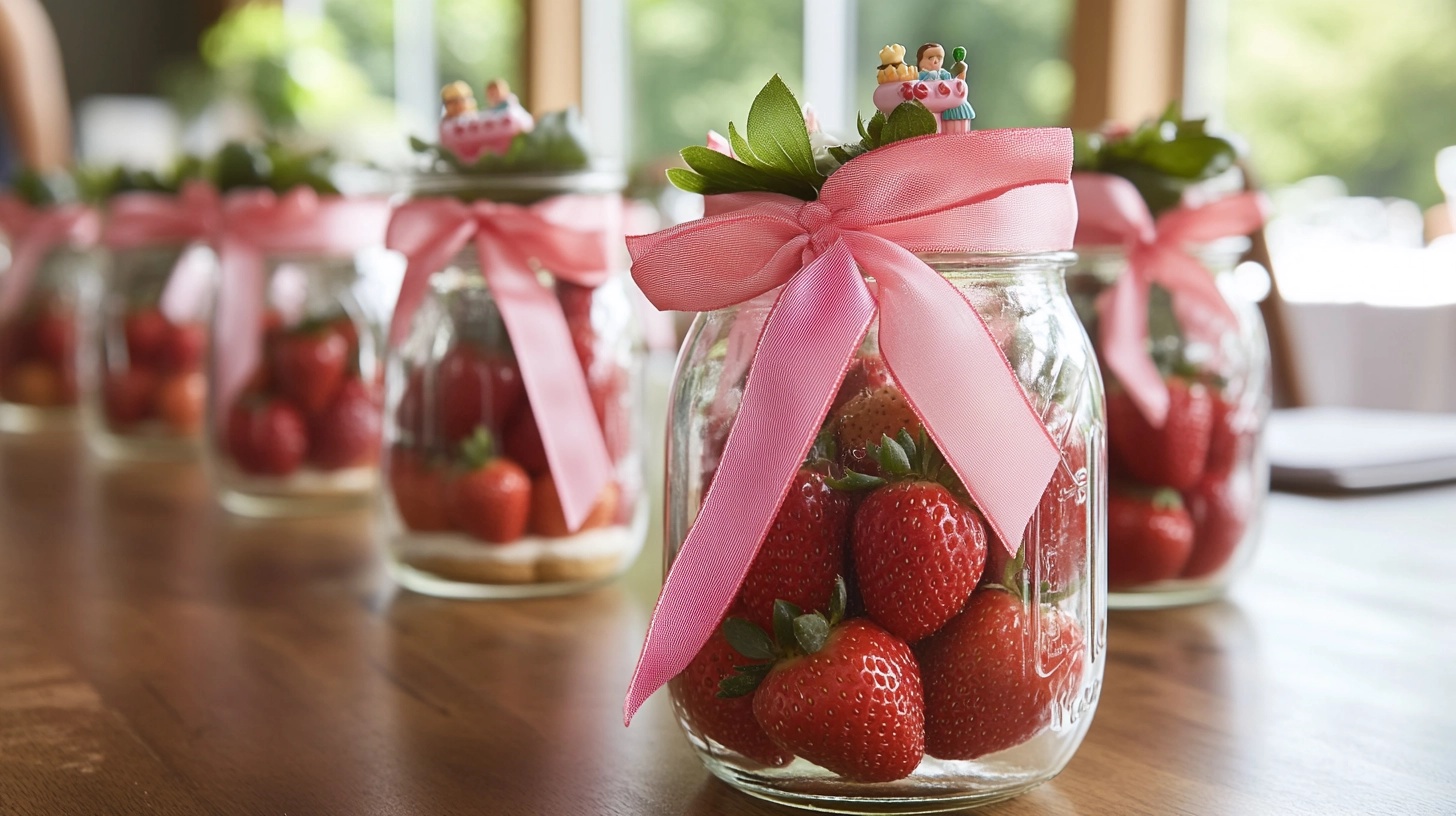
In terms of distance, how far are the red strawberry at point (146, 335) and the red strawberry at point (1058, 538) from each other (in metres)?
1.21

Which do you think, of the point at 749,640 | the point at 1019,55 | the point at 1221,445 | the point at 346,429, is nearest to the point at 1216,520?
the point at 1221,445

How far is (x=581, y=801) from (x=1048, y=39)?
2695 mm

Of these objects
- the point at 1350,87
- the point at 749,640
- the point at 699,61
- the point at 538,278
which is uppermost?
the point at 699,61

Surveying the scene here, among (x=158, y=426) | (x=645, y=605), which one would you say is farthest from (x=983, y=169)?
(x=158, y=426)

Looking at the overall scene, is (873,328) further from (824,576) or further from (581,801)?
(581,801)

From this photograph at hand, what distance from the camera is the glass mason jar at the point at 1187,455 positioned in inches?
32.4

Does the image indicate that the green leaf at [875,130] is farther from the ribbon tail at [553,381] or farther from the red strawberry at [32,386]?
the red strawberry at [32,386]

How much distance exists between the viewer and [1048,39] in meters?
2.99

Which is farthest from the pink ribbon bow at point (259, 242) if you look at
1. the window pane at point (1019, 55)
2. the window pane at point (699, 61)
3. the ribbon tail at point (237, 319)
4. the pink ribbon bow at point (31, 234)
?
the window pane at point (699, 61)

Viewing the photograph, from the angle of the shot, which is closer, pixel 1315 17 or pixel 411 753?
pixel 411 753

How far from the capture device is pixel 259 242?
3.90 feet

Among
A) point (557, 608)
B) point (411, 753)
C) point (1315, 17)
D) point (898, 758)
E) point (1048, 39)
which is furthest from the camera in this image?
point (1048, 39)

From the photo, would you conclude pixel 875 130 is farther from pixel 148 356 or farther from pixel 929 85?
pixel 148 356

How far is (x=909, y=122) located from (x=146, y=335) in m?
1.22
